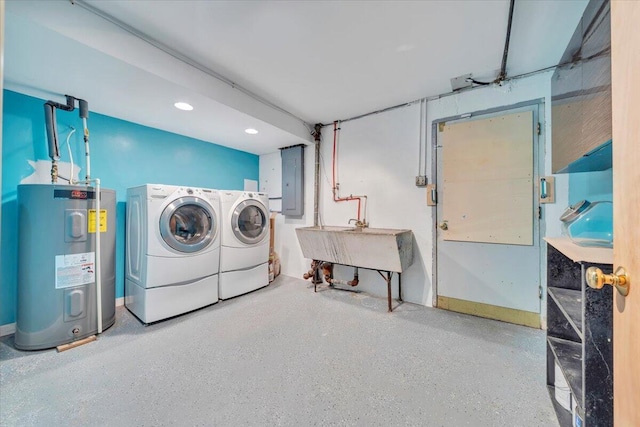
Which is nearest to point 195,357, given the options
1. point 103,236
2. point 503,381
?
point 103,236

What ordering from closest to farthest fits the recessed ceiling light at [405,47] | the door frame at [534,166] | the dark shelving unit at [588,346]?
the dark shelving unit at [588,346] < the recessed ceiling light at [405,47] < the door frame at [534,166]

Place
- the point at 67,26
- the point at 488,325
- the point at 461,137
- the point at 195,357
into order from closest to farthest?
the point at 67,26 < the point at 195,357 < the point at 488,325 < the point at 461,137

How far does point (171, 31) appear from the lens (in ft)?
6.15

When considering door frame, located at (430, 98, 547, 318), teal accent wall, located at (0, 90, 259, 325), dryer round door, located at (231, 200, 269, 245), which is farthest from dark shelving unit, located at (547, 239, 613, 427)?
teal accent wall, located at (0, 90, 259, 325)

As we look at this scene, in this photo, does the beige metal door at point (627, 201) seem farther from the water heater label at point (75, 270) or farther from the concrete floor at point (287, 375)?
the water heater label at point (75, 270)

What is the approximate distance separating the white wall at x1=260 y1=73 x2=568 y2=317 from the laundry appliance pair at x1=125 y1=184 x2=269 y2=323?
1.09 metres

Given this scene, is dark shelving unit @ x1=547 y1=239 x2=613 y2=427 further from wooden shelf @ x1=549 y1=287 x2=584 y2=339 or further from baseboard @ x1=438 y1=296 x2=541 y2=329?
baseboard @ x1=438 y1=296 x2=541 y2=329

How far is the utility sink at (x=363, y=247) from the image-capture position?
259cm

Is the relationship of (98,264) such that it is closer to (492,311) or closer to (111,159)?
(111,159)

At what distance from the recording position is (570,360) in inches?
55.2

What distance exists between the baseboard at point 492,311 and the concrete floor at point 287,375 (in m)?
0.09

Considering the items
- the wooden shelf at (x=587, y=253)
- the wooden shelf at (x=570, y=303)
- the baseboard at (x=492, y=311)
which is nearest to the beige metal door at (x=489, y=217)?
the baseboard at (x=492, y=311)

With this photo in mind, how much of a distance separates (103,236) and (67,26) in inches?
59.6

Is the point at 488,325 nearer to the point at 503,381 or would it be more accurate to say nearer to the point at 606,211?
the point at 503,381
